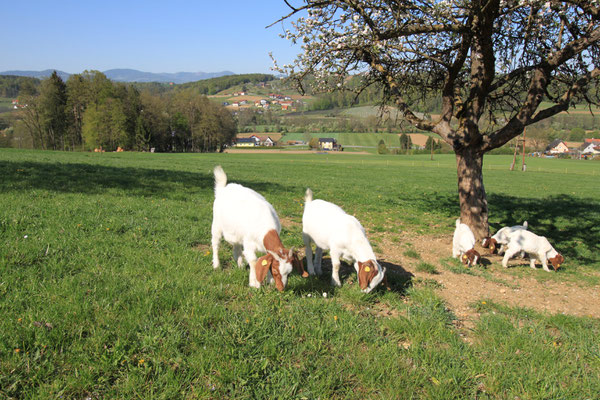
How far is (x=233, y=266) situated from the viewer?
22.1ft

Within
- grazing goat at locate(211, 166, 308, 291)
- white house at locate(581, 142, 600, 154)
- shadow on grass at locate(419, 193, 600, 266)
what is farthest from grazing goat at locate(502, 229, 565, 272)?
white house at locate(581, 142, 600, 154)

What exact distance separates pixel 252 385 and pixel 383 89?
37.0 ft

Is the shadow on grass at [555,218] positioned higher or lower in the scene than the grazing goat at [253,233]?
lower

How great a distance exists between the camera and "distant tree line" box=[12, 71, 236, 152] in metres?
70.4

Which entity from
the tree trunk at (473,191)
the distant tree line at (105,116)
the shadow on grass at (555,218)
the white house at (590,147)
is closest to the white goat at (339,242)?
the tree trunk at (473,191)

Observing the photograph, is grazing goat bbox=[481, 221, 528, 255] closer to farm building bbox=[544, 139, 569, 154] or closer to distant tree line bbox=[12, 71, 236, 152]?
distant tree line bbox=[12, 71, 236, 152]

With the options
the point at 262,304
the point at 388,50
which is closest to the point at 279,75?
the point at 388,50

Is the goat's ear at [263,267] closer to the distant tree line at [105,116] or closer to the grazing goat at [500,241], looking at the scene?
the grazing goat at [500,241]

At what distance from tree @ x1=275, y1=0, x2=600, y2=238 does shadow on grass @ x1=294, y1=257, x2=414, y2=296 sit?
443cm

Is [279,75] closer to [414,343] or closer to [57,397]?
[414,343]

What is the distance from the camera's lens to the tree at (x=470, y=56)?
8625mm

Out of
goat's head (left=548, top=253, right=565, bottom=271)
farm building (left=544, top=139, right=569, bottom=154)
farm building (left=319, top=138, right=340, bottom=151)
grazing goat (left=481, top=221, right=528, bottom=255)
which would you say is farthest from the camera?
farm building (left=319, top=138, right=340, bottom=151)

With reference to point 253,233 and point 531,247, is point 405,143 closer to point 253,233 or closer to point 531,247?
point 531,247

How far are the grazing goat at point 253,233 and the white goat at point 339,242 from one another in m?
1.02
